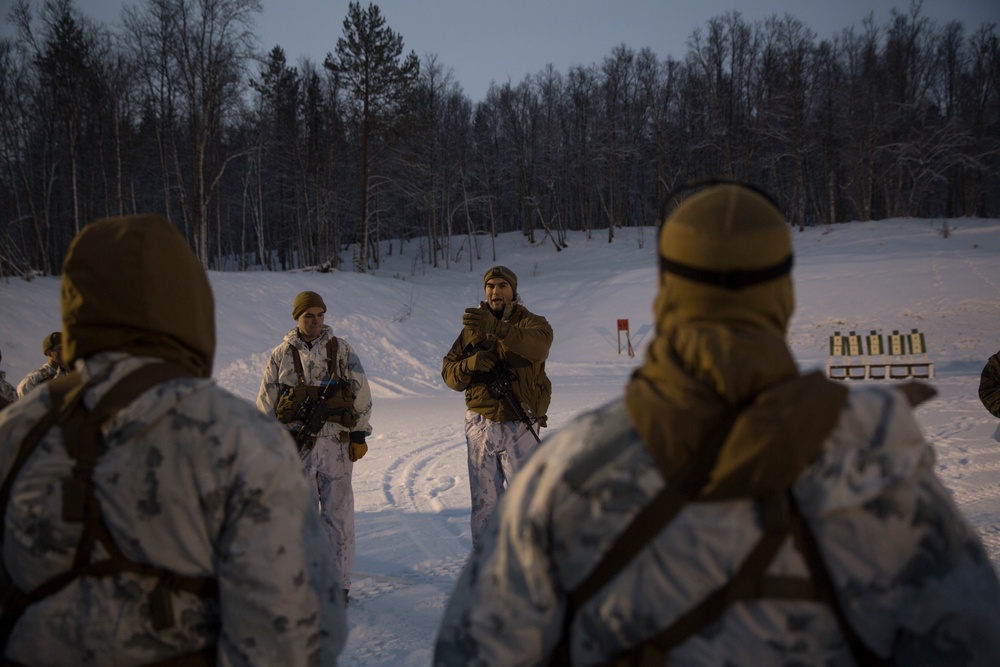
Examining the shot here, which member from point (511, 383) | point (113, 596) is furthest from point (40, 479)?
point (511, 383)

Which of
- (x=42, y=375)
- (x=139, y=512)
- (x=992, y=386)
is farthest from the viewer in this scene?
(x=42, y=375)

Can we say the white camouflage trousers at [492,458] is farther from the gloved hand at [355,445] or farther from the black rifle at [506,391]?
the gloved hand at [355,445]

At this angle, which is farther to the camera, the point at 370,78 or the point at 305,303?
the point at 370,78

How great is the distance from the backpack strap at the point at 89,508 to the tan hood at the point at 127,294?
0.36ft

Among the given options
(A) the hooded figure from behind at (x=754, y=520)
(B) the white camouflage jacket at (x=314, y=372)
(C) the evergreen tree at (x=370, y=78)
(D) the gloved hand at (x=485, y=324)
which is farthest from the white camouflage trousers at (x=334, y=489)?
(C) the evergreen tree at (x=370, y=78)

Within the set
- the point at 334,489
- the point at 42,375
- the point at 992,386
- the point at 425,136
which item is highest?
the point at 425,136

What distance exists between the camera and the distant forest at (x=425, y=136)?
24.7 m

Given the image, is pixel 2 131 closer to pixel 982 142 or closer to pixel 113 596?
pixel 113 596

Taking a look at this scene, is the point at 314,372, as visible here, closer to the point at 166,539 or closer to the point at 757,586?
the point at 166,539

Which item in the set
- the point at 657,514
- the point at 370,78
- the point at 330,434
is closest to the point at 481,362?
the point at 330,434

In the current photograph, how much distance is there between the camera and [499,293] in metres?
5.38

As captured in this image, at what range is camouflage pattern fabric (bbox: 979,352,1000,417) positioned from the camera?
495 cm

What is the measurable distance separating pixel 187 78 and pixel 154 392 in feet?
79.3

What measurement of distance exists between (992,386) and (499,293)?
3.79 metres
